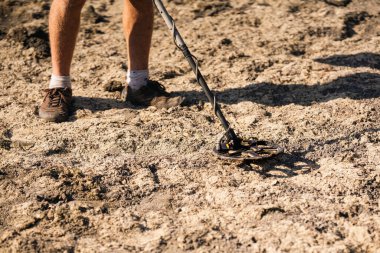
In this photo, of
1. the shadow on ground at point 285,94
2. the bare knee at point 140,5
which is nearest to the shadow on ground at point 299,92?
the shadow on ground at point 285,94

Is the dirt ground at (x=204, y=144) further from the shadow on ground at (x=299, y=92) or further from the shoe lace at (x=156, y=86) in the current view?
the shoe lace at (x=156, y=86)

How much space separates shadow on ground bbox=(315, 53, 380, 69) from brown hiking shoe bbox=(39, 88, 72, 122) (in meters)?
1.93

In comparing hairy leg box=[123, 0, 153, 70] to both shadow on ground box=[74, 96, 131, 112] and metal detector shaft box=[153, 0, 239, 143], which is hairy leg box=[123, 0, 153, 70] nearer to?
shadow on ground box=[74, 96, 131, 112]

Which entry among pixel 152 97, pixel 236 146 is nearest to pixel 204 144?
pixel 236 146

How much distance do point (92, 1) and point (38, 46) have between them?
4.58 ft

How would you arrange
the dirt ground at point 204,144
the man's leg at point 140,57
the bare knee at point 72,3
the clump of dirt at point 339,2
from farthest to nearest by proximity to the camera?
the clump of dirt at point 339,2, the man's leg at point 140,57, the bare knee at point 72,3, the dirt ground at point 204,144

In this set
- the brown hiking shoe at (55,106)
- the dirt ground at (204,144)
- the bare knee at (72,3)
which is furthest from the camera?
the brown hiking shoe at (55,106)

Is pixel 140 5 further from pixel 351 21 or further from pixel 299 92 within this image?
pixel 351 21

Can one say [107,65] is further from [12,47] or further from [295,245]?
[295,245]

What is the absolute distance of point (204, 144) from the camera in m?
3.22

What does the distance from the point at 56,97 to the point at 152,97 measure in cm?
61

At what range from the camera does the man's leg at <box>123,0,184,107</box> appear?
3.56 metres

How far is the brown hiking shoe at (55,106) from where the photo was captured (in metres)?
3.45

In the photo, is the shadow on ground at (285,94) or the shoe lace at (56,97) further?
the shadow on ground at (285,94)
